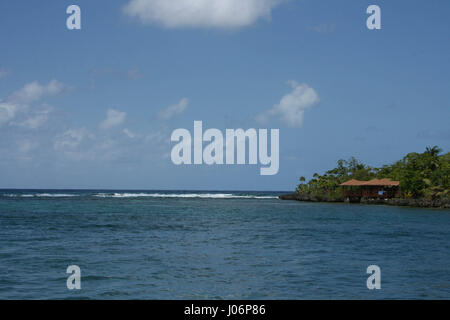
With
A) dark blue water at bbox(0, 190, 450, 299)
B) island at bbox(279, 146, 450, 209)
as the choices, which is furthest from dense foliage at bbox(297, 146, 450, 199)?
dark blue water at bbox(0, 190, 450, 299)

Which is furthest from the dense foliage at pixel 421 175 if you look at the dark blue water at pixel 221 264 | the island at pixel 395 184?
the dark blue water at pixel 221 264

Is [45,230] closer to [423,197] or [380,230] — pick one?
[380,230]

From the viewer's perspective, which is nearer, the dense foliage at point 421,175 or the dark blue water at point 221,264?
the dark blue water at point 221,264

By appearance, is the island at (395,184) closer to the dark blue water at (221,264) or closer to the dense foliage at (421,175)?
the dense foliage at (421,175)

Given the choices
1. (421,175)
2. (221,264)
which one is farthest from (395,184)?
(221,264)

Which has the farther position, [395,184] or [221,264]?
Result: [395,184]

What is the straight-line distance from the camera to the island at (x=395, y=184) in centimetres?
7706

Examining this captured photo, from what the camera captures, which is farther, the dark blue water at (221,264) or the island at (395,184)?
the island at (395,184)

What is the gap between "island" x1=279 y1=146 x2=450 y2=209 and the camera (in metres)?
77.1

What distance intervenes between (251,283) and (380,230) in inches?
893

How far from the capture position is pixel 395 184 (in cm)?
8944

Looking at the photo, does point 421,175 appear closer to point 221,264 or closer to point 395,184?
point 395,184

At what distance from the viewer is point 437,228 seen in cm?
3684
